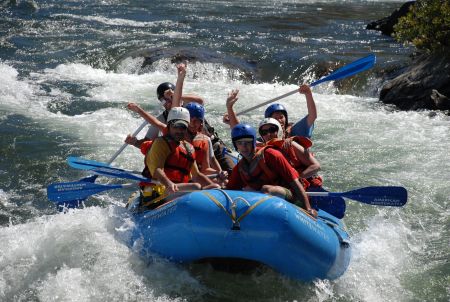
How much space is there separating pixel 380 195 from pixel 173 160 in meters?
1.94

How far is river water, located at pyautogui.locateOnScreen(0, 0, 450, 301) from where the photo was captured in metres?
5.06

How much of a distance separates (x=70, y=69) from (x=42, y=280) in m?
10.5

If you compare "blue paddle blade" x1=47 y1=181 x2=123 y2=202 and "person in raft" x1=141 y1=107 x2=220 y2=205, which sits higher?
"person in raft" x1=141 y1=107 x2=220 y2=205

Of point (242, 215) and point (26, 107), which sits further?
point (26, 107)

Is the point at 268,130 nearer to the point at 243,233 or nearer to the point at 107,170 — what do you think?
the point at 243,233

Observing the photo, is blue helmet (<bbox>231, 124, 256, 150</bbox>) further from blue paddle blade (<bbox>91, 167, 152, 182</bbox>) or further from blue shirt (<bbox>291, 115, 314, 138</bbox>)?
blue shirt (<bbox>291, 115, 314, 138</bbox>)

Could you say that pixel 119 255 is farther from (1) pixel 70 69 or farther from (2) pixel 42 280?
(1) pixel 70 69

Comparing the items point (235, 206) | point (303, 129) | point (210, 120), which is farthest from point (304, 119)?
point (210, 120)

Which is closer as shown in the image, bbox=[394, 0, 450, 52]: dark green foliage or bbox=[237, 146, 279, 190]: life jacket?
bbox=[237, 146, 279, 190]: life jacket

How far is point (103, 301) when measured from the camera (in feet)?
15.5

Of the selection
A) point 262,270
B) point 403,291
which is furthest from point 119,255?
point 403,291

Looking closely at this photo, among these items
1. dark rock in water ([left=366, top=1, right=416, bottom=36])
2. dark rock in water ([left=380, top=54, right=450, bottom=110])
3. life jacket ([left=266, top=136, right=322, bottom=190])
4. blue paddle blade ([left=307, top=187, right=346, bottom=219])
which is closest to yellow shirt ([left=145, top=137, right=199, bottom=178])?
life jacket ([left=266, top=136, right=322, bottom=190])

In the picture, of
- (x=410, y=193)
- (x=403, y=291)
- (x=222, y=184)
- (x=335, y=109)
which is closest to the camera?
(x=403, y=291)

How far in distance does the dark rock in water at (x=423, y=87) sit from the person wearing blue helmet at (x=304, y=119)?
235 inches
